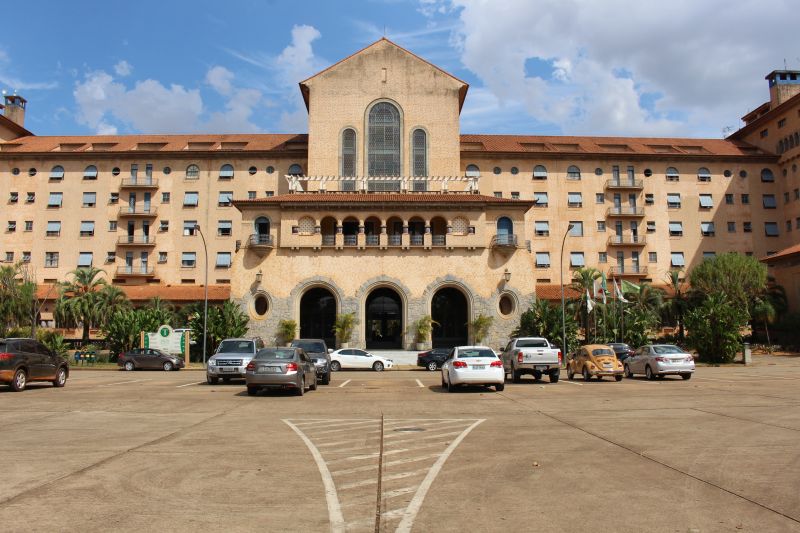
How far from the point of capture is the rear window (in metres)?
25.2

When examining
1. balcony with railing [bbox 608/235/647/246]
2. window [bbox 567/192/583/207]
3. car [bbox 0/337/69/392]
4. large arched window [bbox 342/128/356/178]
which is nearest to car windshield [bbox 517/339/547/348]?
car [bbox 0/337/69/392]

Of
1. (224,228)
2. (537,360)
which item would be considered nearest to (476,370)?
(537,360)

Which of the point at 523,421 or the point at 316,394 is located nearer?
the point at 523,421

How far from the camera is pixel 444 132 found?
58.2 m

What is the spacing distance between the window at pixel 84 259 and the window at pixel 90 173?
27.2ft

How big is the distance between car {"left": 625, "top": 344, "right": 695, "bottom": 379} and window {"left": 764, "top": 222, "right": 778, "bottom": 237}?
1906 inches

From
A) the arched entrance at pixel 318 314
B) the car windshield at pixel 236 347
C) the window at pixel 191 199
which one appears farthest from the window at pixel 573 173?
the car windshield at pixel 236 347

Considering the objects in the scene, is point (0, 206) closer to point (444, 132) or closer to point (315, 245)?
point (315, 245)

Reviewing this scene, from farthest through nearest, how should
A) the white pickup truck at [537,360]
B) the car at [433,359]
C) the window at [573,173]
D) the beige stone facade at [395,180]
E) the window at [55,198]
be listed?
the window at [573,173], the window at [55,198], the beige stone facade at [395,180], the car at [433,359], the white pickup truck at [537,360]

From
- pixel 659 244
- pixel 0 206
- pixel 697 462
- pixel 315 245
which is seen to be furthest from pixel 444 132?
pixel 697 462

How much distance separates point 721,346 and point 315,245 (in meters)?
29.4

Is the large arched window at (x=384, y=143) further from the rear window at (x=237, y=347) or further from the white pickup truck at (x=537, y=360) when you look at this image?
the white pickup truck at (x=537, y=360)

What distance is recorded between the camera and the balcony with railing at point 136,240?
65062 millimetres

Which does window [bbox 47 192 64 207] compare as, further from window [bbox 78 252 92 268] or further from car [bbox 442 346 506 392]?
car [bbox 442 346 506 392]
